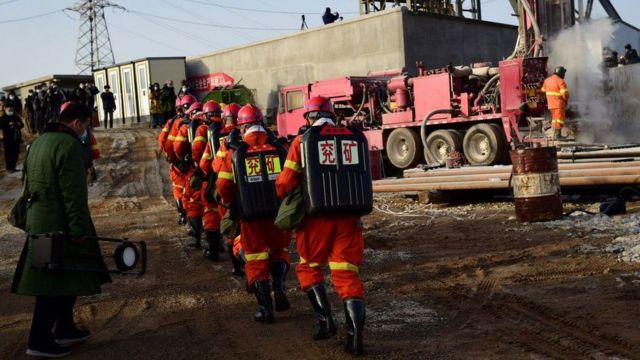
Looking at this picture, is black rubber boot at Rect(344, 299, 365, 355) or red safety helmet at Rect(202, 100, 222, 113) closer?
black rubber boot at Rect(344, 299, 365, 355)

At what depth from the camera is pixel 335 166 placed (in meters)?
5.45

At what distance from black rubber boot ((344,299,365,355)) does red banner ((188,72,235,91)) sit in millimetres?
29600

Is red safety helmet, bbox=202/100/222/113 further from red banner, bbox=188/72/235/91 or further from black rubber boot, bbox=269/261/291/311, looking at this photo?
red banner, bbox=188/72/235/91

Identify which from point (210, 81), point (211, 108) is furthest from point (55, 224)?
point (210, 81)

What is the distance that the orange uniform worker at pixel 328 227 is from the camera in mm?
5286

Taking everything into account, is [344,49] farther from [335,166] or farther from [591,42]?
[335,166]

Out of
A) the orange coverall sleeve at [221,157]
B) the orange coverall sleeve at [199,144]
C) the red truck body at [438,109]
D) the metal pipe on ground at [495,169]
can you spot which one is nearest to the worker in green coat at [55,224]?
the orange coverall sleeve at [221,157]

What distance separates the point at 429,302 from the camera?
668 centimetres

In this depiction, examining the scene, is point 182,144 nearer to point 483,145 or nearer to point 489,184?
point 489,184

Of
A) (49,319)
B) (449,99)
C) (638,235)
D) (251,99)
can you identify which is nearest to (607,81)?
(449,99)

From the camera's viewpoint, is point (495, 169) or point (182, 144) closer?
point (182, 144)

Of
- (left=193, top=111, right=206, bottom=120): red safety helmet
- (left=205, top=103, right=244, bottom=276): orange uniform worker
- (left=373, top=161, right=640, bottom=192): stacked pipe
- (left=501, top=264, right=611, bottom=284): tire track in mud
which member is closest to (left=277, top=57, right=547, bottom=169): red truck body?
(left=373, top=161, right=640, bottom=192): stacked pipe

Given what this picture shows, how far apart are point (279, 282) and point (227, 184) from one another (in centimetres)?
99

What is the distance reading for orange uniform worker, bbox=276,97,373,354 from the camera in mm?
5286
